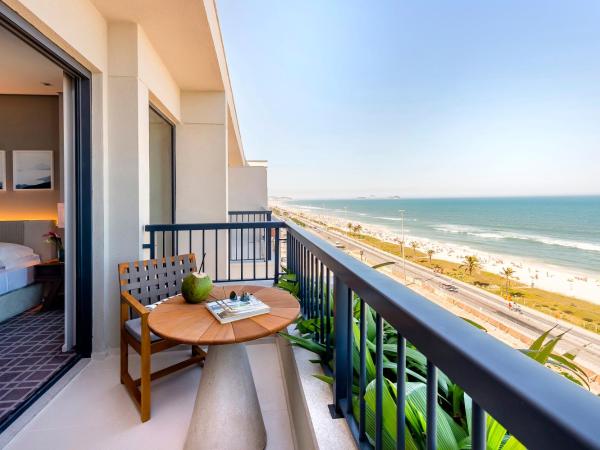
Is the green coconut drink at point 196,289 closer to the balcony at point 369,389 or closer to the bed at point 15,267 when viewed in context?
the balcony at point 369,389

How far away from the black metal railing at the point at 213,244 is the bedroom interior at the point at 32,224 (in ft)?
2.96

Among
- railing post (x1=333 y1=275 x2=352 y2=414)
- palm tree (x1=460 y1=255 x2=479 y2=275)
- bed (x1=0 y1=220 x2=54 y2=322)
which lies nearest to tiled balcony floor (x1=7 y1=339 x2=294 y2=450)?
railing post (x1=333 y1=275 x2=352 y2=414)

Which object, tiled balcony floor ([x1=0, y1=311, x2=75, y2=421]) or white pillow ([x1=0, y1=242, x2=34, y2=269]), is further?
white pillow ([x1=0, y1=242, x2=34, y2=269])

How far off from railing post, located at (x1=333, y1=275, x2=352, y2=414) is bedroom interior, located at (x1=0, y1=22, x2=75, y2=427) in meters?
1.94

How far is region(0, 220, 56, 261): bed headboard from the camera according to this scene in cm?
391

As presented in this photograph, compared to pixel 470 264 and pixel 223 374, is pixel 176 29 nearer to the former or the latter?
pixel 223 374

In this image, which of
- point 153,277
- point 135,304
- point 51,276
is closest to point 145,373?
point 135,304

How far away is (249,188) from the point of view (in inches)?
354

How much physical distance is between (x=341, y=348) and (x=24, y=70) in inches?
171

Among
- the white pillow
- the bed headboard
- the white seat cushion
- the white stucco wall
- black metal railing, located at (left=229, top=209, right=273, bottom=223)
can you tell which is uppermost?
the white stucco wall

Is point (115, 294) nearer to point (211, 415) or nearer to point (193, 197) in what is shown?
point (211, 415)

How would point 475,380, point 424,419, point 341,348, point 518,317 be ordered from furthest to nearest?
point 518,317 → point 341,348 → point 424,419 → point 475,380

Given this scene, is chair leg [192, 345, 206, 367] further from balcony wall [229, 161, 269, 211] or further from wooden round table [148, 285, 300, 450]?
balcony wall [229, 161, 269, 211]

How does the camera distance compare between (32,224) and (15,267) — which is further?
(32,224)
